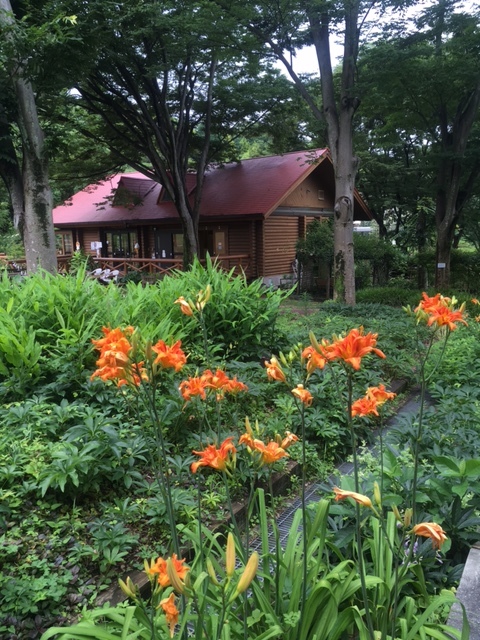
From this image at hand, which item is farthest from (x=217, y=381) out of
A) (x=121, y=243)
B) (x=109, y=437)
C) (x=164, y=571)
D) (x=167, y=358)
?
(x=121, y=243)

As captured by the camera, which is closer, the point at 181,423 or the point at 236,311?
the point at 181,423

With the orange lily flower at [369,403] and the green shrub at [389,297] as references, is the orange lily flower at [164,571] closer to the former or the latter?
the orange lily flower at [369,403]

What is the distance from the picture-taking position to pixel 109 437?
9.10ft

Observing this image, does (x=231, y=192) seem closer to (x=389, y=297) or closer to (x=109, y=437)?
(x=389, y=297)

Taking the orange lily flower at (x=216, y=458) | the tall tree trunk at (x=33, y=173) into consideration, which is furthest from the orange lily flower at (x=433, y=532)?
the tall tree trunk at (x=33, y=173)

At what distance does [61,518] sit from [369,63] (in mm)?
9326

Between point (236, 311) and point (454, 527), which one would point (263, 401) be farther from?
point (454, 527)

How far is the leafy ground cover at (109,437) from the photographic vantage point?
2100mm

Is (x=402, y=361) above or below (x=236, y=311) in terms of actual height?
below

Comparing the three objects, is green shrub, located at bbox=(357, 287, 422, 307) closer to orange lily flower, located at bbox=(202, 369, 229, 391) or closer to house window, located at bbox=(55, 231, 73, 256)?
orange lily flower, located at bbox=(202, 369, 229, 391)

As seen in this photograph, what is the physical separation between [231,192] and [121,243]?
7.60 m

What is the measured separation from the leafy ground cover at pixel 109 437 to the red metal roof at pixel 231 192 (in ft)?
35.5

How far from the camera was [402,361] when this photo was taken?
5414 millimetres

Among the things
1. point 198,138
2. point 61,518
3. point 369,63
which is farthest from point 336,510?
point 198,138
